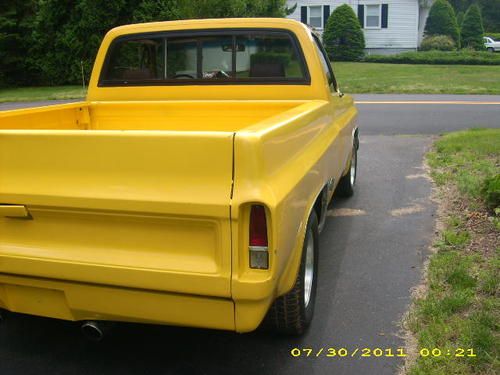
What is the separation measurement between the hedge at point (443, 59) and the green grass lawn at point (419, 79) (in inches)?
61.6

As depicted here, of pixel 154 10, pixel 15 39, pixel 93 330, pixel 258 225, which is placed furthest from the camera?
pixel 15 39

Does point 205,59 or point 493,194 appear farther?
point 493,194

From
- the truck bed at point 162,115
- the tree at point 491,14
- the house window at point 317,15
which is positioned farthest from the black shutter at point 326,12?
the tree at point 491,14

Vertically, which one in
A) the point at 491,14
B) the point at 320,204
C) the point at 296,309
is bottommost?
the point at 296,309

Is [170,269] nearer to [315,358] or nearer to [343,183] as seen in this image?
[315,358]

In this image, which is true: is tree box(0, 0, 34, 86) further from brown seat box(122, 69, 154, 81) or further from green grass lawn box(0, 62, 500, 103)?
brown seat box(122, 69, 154, 81)

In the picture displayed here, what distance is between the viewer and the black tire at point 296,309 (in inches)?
120

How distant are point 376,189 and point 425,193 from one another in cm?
58

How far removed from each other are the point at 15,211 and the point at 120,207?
58 cm

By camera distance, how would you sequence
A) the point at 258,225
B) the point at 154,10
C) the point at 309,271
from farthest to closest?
the point at 154,10
the point at 309,271
the point at 258,225

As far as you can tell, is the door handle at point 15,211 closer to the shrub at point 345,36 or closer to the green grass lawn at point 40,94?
the green grass lawn at point 40,94

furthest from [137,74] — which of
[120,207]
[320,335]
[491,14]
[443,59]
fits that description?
[491,14]

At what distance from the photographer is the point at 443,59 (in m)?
28.6

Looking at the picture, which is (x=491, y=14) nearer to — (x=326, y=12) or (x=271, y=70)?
(x=326, y=12)
